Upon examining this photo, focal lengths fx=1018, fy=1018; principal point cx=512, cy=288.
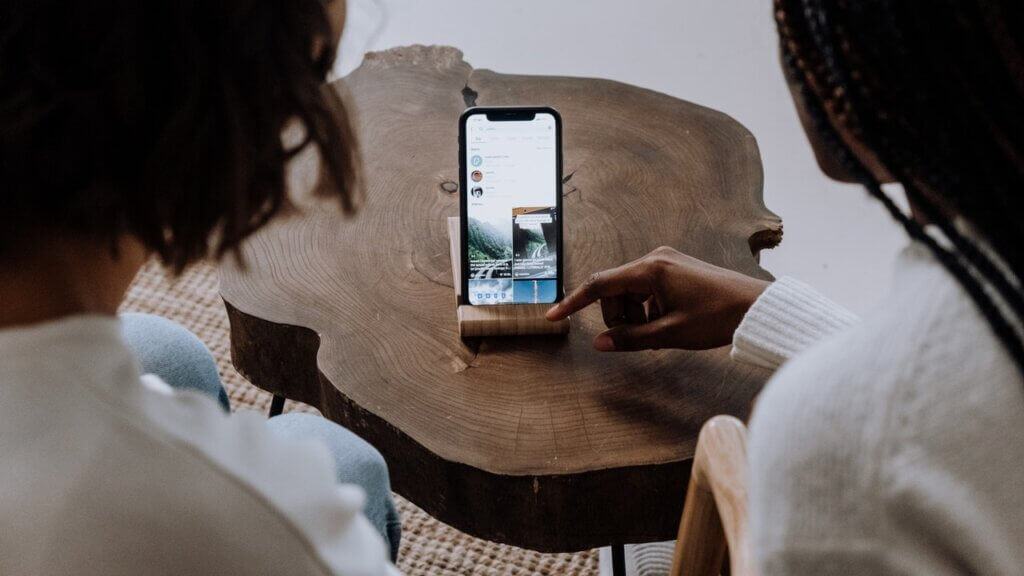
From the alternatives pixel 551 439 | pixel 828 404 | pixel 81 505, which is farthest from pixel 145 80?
pixel 551 439

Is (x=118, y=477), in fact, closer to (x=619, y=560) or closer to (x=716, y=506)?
(x=716, y=506)

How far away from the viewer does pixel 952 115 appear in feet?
1.60

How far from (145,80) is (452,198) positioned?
0.72m

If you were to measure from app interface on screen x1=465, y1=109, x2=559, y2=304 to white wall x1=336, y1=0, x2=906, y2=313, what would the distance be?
1034 millimetres

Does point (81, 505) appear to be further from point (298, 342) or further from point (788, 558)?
point (298, 342)

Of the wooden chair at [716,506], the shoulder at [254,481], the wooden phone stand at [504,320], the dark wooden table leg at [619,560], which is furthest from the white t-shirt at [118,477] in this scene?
the dark wooden table leg at [619,560]

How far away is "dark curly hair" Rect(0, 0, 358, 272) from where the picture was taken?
1.69 ft

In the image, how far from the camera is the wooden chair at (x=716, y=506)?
2.06 ft

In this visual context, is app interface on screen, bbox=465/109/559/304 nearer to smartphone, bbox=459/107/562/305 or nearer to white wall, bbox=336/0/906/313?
smartphone, bbox=459/107/562/305

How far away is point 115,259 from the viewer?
1.97 ft

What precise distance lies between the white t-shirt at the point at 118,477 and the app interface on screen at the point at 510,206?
1.70 ft

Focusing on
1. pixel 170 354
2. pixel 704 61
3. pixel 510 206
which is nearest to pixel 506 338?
pixel 510 206

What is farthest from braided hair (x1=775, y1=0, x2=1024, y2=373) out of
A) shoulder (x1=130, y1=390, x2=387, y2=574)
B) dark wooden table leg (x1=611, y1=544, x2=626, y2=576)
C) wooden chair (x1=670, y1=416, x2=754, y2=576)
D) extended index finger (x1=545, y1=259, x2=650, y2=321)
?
dark wooden table leg (x1=611, y1=544, x2=626, y2=576)

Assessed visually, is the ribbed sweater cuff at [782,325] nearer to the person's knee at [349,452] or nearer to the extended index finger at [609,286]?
the extended index finger at [609,286]
